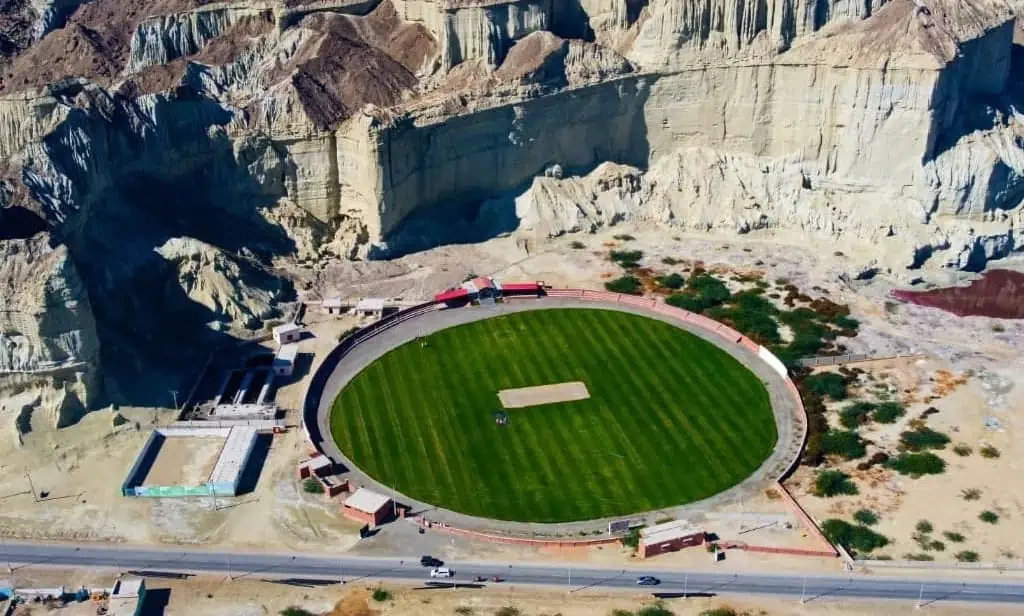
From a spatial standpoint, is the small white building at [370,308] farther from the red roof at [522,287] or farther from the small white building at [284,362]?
the red roof at [522,287]

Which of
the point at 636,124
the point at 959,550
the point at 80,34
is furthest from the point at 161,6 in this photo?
the point at 959,550

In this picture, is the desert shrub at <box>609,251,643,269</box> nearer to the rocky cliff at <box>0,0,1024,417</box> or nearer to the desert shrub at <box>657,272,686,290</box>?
the desert shrub at <box>657,272,686,290</box>

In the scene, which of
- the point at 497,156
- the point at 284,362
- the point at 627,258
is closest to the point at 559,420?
the point at 284,362

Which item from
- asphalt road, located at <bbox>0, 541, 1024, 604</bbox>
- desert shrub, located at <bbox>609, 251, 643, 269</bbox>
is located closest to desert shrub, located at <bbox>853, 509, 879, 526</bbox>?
asphalt road, located at <bbox>0, 541, 1024, 604</bbox>

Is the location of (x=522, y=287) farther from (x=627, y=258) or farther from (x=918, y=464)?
(x=918, y=464)

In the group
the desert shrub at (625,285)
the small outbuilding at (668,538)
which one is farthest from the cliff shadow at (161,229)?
the small outbuilding at (668,538)
